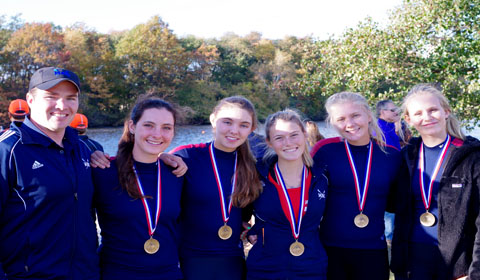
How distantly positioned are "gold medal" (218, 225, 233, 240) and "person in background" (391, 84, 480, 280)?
1336 mm

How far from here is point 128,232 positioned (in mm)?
2771

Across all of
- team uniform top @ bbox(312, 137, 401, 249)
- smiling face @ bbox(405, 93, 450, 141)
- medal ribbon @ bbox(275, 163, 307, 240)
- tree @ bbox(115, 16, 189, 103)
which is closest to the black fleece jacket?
smiling face @ bbox(405, 93, 450, 141)

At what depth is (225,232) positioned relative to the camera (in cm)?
312

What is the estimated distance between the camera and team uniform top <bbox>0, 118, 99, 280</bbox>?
226 centimetres

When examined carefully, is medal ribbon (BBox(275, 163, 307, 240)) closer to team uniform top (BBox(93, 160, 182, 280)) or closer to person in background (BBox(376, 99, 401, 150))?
team uniform top (BBox(93, 160, 182, 280))

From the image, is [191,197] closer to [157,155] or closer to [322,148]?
[157,155]

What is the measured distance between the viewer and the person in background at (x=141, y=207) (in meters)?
2.75

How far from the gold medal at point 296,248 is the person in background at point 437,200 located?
2.62 ft

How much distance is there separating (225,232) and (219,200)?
0.26 m

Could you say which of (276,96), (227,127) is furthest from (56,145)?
(276,96)

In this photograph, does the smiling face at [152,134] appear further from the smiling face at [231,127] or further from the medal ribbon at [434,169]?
the medal ribbon at [434,169]

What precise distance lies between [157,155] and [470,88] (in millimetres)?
6499

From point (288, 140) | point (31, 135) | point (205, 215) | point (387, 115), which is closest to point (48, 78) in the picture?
point (31, 135)

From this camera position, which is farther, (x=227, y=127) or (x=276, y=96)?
(x=276, y=96)
